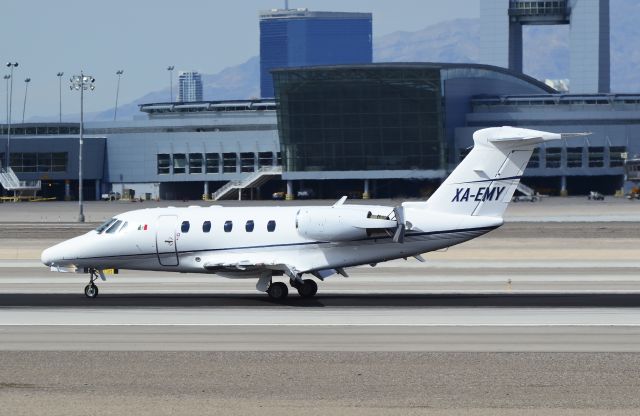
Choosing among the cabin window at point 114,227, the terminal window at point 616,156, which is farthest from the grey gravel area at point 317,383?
the terminal window at point 616,156

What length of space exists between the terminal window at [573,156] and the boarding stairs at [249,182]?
38.4 m

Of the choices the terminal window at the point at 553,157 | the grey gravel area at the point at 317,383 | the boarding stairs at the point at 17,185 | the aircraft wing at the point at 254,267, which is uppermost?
the terminal window at the point at 553,157

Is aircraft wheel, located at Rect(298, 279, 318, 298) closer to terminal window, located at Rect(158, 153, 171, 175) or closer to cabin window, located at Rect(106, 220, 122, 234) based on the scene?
cabin window, located at Rect(106, 220, 122, 234)

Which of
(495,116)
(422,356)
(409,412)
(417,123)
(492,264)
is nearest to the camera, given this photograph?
(409,412)

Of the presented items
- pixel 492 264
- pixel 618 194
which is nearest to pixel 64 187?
pixel 618 194

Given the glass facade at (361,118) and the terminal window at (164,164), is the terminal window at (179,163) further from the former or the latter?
the glass facade at (361,118)

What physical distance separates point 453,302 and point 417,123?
127m

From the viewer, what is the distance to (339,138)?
16688 cm

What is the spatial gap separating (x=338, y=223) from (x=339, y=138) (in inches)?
5029

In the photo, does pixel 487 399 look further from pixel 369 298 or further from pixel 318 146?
pixel 318 146

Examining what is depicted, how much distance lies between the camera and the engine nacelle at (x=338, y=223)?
1544 inches

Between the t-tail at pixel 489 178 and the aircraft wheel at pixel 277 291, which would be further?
the aircraft wheel at pixel 277 291

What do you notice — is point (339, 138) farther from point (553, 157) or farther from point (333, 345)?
point (333, 345)

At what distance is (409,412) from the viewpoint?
72.8 ft
